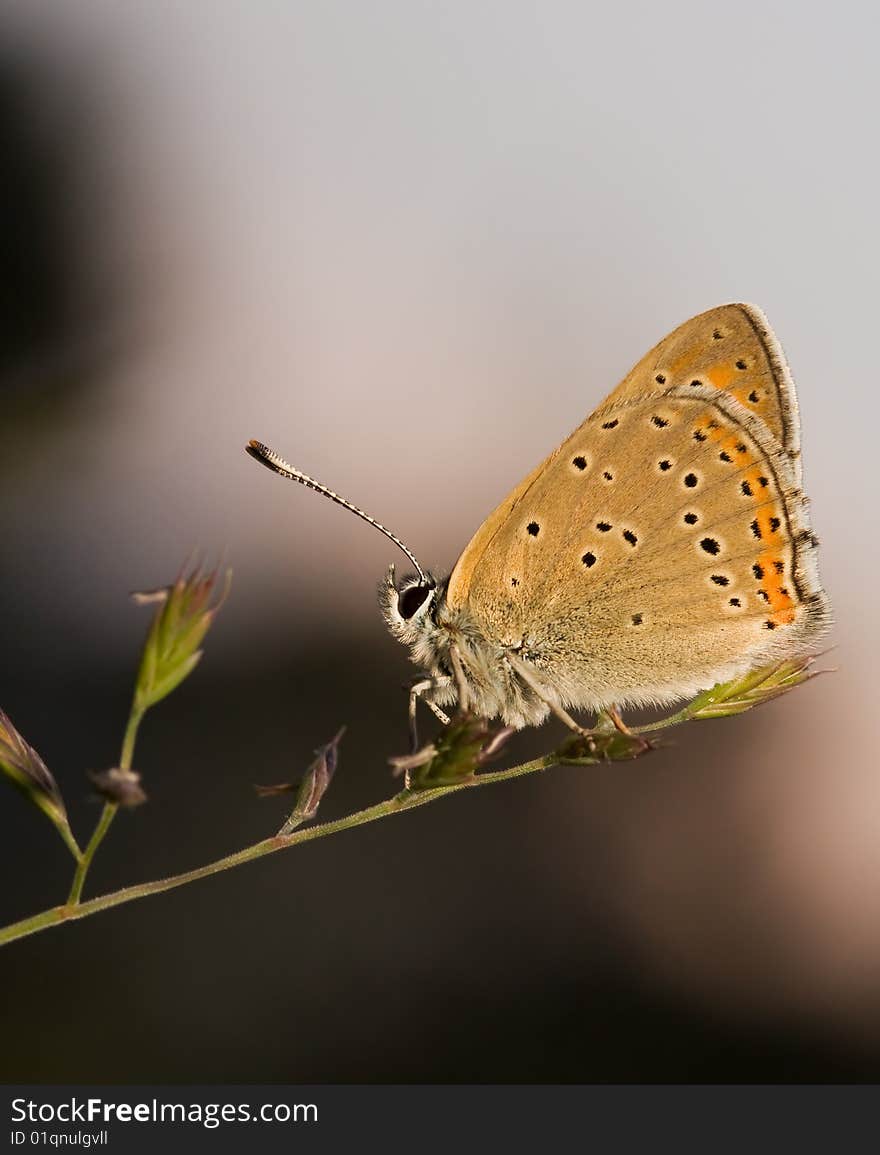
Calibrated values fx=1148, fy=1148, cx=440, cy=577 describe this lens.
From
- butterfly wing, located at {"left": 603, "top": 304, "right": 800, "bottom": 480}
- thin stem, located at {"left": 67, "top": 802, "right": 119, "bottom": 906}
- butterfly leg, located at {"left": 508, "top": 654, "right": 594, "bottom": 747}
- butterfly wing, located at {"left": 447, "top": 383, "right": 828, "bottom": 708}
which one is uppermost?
butterfly wing, located at {"left": 603, "top": 304, "right": 800, "bottom": 480}

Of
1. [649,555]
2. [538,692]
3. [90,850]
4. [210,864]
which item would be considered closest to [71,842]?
[90,850]

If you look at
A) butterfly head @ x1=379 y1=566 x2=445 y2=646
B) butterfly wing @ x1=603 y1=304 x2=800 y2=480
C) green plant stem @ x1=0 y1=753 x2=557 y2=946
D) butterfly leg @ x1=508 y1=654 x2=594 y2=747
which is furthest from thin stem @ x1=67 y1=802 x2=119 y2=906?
butterfly wing @ x1=603 y1=304 x2=800 y2=480

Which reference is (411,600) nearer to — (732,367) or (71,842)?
(732,367)

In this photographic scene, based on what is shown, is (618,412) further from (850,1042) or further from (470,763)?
(850,1042)

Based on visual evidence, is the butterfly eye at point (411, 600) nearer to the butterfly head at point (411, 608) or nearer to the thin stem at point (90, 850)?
the butterfly head at point (411, 608)

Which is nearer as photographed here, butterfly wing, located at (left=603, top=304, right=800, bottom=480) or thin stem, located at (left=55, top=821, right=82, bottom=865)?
thin stem, located at (left=55, top=821, right=82, bottom=865)

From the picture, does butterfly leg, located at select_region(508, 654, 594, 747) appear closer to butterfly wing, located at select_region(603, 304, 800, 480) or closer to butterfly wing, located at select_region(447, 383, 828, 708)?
butterfly wing, located at select_region(447, 383, 828, 708)

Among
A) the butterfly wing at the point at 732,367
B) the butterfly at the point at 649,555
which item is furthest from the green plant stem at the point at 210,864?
the butterfly wing at the point at 732,367
